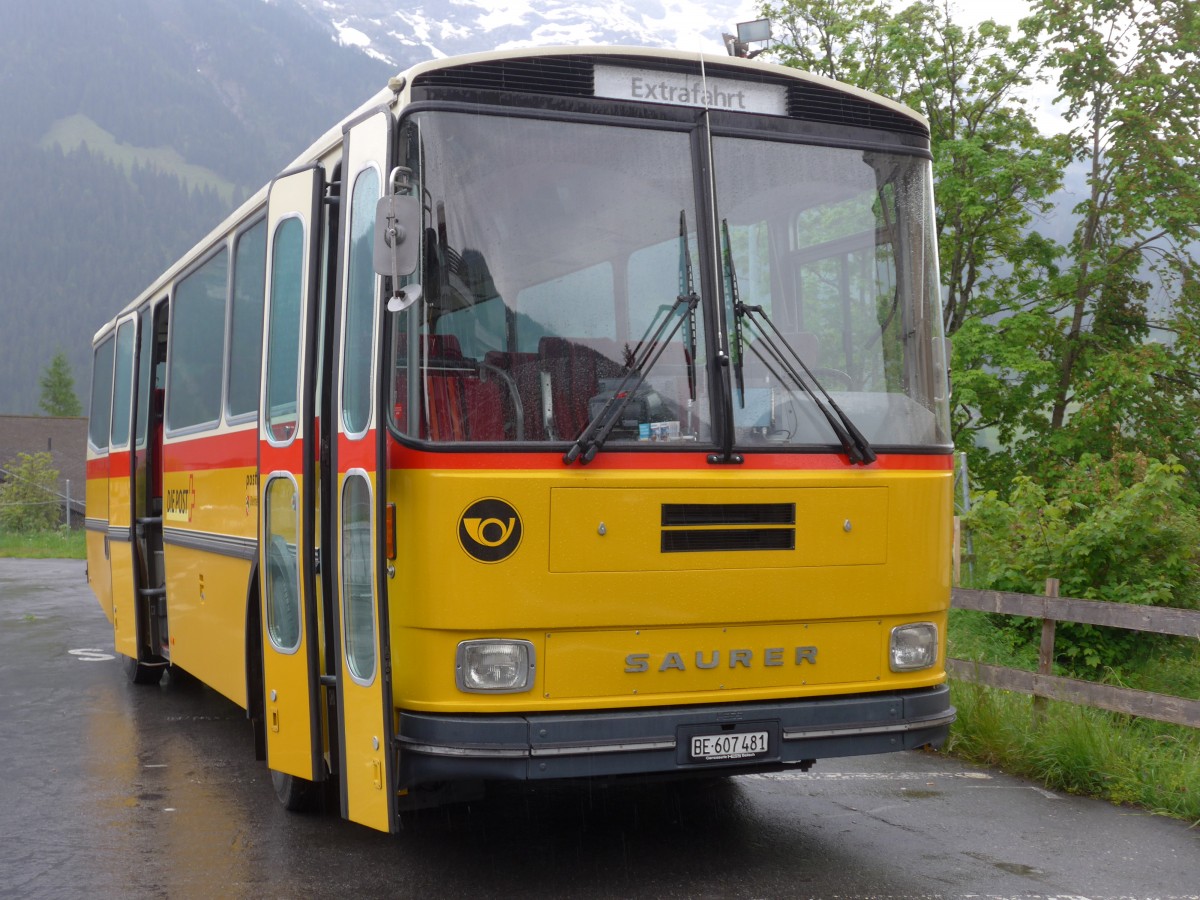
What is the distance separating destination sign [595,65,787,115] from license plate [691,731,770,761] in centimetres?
255

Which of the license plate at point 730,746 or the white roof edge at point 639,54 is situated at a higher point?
the white roof edge at point 639,54

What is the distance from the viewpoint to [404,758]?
5.26 m

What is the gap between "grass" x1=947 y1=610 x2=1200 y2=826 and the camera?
24.1 ft

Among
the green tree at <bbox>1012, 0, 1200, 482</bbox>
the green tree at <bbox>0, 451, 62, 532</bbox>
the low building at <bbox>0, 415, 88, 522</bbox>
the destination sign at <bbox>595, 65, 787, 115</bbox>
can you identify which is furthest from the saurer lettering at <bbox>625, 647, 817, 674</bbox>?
the low building at <bbox>0, 415, 88, 522</bbox>

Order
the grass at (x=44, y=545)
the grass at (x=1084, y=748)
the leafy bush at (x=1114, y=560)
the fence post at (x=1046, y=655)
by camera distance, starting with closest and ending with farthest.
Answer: the grass at (x=1084, y=748) → the fence post at (x=1046, y=655) → the leafy bush at (x=1114, y=560) → the grass at (x=44, y=545)

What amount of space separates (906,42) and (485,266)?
23955mm

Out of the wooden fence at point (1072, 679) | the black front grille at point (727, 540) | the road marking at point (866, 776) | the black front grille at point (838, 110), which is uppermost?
the black front grille at point (838, 110)

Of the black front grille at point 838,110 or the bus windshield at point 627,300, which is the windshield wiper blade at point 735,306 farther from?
the black front grille at point 838,110

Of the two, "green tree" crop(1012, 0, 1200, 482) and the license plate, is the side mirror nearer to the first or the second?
the license plate

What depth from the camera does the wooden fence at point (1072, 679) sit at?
742 cm

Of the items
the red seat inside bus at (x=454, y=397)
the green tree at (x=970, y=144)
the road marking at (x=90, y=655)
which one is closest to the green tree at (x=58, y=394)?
the green tree at (x=970, y=144)

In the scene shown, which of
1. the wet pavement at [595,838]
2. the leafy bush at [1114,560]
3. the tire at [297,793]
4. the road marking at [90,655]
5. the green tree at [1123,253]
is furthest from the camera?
the green tree at [1123,253]

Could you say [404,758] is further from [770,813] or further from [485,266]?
[770,813]

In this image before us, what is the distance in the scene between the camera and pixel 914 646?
19.6 ft
